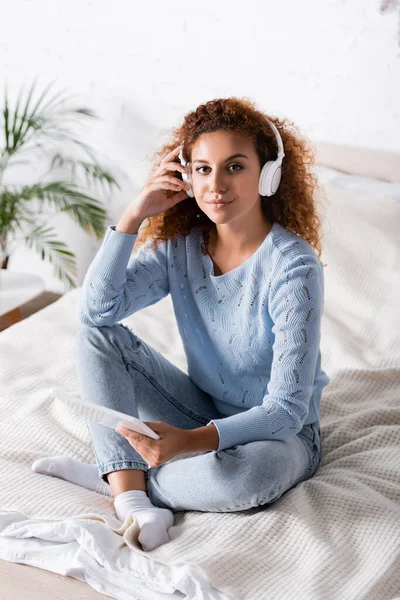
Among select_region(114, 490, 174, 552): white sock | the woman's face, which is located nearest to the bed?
select_region(114, 490, 174, 552): white sock

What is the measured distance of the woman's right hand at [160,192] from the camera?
5.10ft

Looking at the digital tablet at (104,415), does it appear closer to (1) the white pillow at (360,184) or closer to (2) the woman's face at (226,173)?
(2) the woman's face at (226,173)

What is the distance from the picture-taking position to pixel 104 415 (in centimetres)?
129

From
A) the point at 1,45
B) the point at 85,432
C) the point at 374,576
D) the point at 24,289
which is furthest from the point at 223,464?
the point at 1,45

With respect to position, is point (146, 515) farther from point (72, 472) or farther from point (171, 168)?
point (171, 168)

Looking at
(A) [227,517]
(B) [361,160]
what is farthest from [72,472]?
(B) [361,160]

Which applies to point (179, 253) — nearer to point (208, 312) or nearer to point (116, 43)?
point (208, 312)

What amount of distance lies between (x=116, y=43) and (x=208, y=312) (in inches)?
63.1

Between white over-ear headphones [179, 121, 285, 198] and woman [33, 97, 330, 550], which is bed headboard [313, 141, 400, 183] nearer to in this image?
woman [33, 97, 330, 550]

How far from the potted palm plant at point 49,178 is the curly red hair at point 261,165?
1.22m

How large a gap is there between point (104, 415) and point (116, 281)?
1.21ft

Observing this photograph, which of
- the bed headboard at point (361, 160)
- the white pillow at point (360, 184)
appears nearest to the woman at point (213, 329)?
the white pillow at point (360, 184)

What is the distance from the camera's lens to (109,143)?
3045 millimetres

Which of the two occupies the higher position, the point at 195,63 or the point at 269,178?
the point at 195,63
